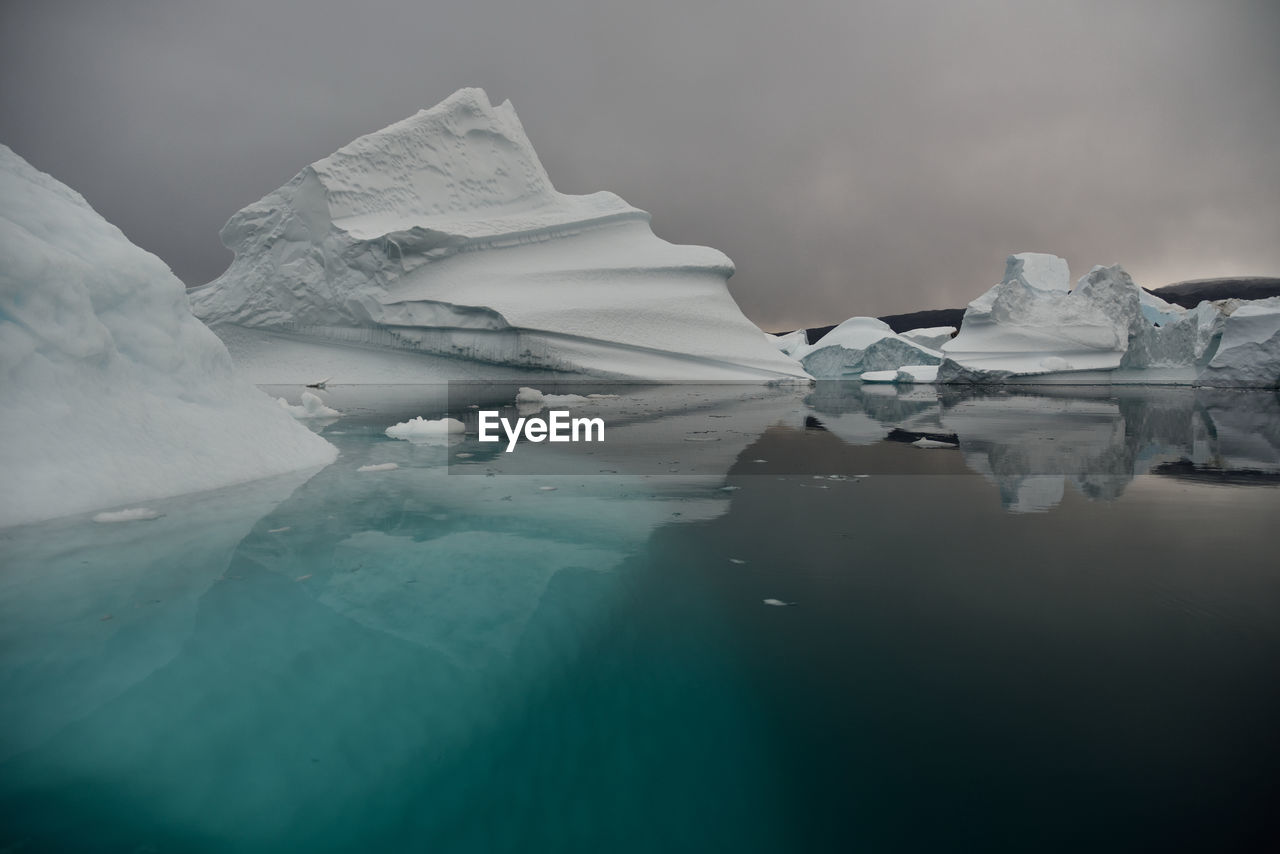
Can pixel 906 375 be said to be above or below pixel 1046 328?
below

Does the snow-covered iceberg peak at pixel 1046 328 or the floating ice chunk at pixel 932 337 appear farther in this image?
the floating ice chunk at pixel 932 337

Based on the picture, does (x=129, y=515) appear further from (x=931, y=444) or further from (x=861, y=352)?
(x=861, y=352)

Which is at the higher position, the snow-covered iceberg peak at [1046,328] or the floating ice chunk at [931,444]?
the snow-covered iceberg peak at [1046,328]

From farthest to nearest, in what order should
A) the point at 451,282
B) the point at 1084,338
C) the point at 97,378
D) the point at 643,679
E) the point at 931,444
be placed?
1. the point at 451,282
2. the point at 1084,338
3. the point at 931,444
4. the point at 97,378
5. the point at 643,679

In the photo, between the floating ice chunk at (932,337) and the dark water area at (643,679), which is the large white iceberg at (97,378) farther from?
the floating ice chunk at (932,337)

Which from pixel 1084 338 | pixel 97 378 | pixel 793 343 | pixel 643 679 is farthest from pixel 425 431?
pixel 793 343

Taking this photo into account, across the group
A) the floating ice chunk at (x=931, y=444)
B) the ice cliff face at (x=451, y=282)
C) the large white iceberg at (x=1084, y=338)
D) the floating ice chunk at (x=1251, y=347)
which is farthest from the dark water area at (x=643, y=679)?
the large white iceberg at (x=1084, y=338)

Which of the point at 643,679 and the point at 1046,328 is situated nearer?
the point at 643,679

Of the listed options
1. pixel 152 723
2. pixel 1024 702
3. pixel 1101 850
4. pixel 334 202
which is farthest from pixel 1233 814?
pixel 334 202
